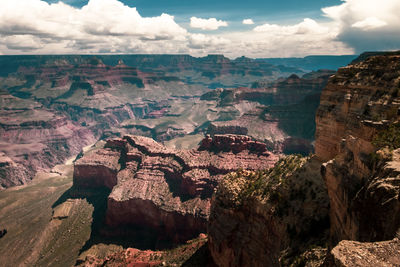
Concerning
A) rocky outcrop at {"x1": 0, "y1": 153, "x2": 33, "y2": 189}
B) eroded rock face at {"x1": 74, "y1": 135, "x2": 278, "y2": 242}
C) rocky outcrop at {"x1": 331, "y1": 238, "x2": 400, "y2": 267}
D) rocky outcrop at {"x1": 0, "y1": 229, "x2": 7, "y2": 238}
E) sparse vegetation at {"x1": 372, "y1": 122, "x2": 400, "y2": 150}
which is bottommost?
rocky outcrop at {"x1": 0, "y1": 153, "x2": 33, "y2": 189}

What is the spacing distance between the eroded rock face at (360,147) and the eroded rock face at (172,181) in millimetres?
49879

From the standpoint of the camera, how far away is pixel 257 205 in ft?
108

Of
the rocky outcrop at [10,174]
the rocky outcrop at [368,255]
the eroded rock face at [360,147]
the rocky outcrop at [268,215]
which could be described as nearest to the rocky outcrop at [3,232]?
the rocky outcrop at [10,174]

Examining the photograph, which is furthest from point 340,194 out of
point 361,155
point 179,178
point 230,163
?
point 179,178

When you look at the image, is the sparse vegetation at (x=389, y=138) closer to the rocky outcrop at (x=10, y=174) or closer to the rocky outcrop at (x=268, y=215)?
the rocky outcrop at (x=268, y=215)

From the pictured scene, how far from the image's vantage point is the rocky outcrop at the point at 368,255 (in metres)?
11.7

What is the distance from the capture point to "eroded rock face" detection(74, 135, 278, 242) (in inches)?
2960

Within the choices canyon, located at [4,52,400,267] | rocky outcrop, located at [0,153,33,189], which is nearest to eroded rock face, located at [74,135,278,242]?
canyon, located at [4,52,400,267]

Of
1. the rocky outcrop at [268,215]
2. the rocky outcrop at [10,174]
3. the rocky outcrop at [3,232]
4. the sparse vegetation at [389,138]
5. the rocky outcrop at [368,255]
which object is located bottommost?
the rocky outcrop at [10,174]

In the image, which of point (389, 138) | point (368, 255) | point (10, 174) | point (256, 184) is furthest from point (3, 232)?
point (389, 138)

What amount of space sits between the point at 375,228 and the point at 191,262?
34.4m

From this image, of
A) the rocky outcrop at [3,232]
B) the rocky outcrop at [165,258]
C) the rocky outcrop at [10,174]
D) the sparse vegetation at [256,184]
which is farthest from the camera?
the rocky outcrop at [10,174]

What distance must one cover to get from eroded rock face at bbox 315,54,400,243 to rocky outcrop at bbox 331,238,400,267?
6.10 feet

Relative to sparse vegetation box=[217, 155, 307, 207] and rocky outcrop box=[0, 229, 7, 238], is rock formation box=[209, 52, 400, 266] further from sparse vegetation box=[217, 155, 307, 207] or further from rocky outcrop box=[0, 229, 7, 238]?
rocky outcrop box=[0, 229, 7, 238]
